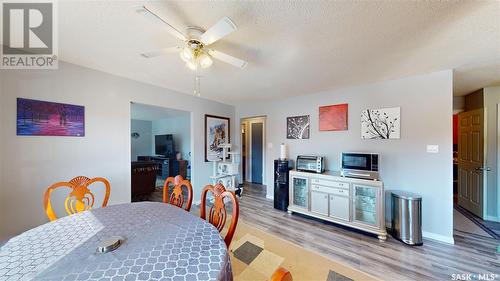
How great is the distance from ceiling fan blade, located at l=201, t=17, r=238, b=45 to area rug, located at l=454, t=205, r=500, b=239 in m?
4.30

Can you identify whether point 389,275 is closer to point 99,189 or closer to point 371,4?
point 371,4

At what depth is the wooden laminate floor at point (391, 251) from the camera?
1775mm

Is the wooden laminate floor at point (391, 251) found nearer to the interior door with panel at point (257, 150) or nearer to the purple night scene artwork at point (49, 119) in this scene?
the interior door with panel at point (257, 150)

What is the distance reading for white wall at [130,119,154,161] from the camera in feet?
22.6

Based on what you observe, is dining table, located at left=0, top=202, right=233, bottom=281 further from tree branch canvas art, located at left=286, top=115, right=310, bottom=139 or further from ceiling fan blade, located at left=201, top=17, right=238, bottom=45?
tree branch canvas art, located at left=286, top=115, right=310, bottom=139

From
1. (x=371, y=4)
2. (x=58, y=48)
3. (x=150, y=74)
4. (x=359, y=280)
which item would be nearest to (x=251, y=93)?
(x=150, y=74)

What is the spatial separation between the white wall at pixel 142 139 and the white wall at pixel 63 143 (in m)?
4.89

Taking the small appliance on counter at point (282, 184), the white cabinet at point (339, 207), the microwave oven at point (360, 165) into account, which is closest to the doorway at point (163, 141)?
the small appliance on counter at point (282, 184)

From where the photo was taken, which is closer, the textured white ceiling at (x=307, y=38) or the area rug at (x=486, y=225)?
the textured white ceiling at (x=307, y=38)

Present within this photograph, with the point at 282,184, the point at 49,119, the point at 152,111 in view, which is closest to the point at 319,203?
the point at 282,184

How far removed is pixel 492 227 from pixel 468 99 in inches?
92.6

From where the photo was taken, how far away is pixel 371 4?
3.98 feet

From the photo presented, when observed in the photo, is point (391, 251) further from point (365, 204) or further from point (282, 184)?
point (282, 184)

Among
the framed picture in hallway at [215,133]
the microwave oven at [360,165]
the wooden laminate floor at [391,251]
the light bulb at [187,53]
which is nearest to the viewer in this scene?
the light bulb at [187,53]
